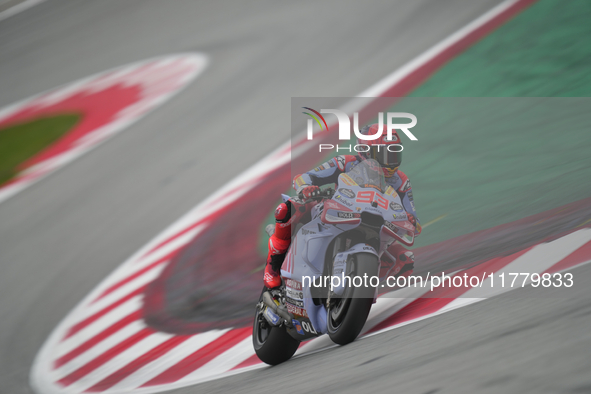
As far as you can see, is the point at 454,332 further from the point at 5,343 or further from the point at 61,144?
the point at 61,144

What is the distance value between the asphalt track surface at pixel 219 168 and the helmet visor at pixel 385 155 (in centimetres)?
98

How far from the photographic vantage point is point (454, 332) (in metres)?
2.07

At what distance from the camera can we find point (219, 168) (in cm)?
742

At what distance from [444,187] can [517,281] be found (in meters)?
2.31

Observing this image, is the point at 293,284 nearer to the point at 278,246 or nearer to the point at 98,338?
the point at 278,246

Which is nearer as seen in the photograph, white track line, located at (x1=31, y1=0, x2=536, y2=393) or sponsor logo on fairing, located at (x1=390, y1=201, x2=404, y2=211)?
sponsor logo on fairing, located at (x1=390, y1=201, x2=404, y2=211)

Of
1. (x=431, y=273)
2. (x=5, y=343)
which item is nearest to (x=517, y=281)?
(x=431, y=273)

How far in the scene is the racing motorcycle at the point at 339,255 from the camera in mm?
2904

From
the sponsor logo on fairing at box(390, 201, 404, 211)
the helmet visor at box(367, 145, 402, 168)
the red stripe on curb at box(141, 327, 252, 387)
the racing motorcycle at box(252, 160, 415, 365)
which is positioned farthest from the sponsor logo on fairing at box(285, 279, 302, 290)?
the red stripe on curb at box(141, 327, 252, 387)

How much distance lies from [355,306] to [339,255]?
1.05ft

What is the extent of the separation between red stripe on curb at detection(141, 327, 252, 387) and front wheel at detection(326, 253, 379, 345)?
154cm

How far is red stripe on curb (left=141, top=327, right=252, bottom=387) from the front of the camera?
405 cm

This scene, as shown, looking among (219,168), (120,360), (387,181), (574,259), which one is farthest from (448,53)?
(120,360)

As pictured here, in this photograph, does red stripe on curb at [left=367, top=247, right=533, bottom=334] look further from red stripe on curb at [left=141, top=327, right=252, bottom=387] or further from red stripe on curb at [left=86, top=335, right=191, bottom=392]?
red stripe on curb at [left=86, top=335, right=191, bottom=392]
